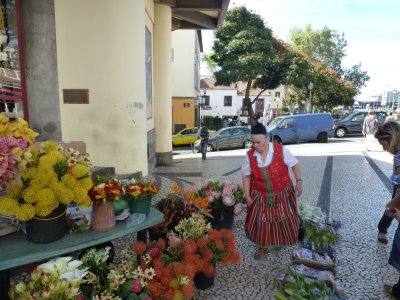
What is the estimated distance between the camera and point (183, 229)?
280 cm

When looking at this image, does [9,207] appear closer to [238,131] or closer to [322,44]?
[238,131]

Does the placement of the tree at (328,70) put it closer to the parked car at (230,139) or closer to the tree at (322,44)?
the tree at (322,44)

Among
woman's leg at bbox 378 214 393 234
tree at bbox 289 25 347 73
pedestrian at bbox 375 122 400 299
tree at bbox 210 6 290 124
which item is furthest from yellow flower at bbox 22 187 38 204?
tree at bbox 289 25 347 73

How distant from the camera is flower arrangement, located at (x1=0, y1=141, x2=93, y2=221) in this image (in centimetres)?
187

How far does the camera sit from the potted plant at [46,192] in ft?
6.15

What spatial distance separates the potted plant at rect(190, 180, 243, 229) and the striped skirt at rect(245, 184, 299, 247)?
1.19ft

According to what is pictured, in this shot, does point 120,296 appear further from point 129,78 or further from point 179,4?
point 179,4

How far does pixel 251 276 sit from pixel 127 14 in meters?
4.38

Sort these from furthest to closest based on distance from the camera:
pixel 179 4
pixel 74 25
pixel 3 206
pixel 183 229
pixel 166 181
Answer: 1. pixel 179 4
2. pixel 166 181
3. pixel 74 25
4. pixel 183 229
5. pixel 3 206

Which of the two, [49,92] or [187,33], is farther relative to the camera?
[187,33]

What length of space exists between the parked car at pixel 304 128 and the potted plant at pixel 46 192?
14936 millimetres

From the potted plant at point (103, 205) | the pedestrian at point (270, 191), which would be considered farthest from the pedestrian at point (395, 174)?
the potted plant at point (103, 205)

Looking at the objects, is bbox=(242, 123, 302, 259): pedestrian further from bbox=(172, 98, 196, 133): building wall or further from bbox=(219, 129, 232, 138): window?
bbox=(172, 98, 196, 133): building wall

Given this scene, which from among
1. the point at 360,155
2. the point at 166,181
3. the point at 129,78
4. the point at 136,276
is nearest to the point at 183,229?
the point at 136,276
